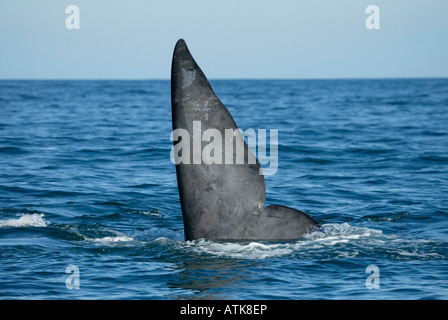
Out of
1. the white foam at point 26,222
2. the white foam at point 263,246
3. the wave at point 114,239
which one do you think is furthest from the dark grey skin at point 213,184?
the white foam at point 26,222

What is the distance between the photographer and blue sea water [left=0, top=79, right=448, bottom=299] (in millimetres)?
7988

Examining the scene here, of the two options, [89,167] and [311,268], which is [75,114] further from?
[311,268]

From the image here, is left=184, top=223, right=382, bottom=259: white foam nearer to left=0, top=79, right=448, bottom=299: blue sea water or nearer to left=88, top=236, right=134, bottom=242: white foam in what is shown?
left=0, top=79, right=448, bottom=299: blue sea water

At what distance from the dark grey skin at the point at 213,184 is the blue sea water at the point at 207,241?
359 millimetres

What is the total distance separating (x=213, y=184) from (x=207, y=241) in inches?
31.3

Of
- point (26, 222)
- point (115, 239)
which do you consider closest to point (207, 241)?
point (115, 239)

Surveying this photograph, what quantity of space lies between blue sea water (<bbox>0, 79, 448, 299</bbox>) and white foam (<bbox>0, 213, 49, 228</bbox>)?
0.04 metres

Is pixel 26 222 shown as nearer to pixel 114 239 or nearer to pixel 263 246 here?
pixel 114 239

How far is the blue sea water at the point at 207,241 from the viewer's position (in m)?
7.99

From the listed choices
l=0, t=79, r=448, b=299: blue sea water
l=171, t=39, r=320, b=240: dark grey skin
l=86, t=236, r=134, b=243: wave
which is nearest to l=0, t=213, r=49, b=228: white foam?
l=0, t=79, r=448, b=299: blue sea water

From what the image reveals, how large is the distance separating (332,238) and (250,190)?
2.68m

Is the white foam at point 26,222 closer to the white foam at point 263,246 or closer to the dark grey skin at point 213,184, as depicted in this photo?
the white foam at point 263,246

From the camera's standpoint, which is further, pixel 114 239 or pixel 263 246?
pixel 114 239

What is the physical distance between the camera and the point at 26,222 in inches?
452
